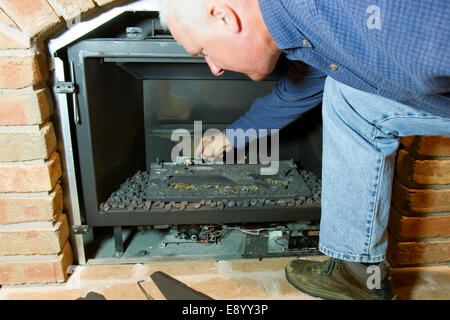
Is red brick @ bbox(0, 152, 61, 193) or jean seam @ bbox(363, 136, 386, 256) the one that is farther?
red brick @ bbox(0, 152, 61, 193)

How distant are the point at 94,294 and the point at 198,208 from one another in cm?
37

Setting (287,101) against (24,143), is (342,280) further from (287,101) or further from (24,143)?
(24,143)

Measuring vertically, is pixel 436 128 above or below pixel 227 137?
above

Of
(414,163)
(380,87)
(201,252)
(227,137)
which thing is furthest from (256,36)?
(201,252)

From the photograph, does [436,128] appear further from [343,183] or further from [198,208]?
[198,208]

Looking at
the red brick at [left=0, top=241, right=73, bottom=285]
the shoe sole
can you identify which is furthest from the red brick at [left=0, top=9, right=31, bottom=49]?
the shoe sole

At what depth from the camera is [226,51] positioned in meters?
0.66

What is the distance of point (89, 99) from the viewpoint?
3.18 ft

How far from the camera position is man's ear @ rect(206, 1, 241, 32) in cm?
57

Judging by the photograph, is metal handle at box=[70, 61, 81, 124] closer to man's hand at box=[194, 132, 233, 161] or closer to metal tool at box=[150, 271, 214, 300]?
man's hand at box=[194, 132, 233, 161]

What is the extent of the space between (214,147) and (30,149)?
0.51m

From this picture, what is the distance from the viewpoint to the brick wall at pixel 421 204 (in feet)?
3.26

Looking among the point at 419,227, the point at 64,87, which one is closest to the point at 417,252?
the point at 419,227

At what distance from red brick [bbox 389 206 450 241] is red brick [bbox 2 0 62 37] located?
1.06m
